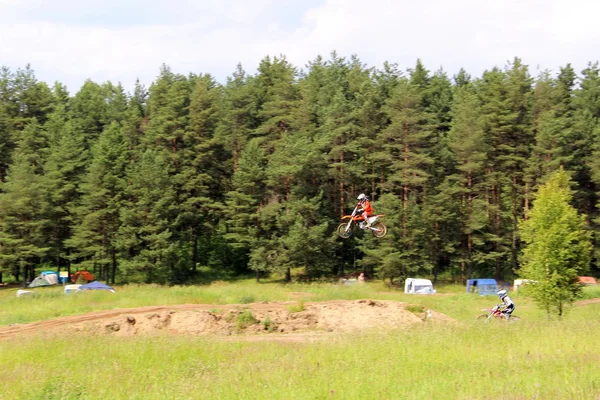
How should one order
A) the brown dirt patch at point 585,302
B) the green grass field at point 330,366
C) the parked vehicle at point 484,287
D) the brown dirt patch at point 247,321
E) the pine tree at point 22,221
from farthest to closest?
1. the pine tree at point 22,221
2. the parked vehicle at point 484,287
3. the brown dirt patch at point 585,302
4. the brown dirt patch at point 247,321
5. the green grass field at point 330,366

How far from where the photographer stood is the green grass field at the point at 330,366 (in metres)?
8.17

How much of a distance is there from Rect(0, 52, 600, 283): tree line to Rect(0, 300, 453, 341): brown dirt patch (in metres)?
24.2

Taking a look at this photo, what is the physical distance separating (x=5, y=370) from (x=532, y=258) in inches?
777

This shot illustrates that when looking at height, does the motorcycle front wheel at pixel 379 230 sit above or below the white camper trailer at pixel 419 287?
above

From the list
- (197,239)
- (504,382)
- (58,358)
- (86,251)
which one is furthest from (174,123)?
(504,382)

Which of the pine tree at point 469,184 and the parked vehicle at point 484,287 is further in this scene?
the pine tree at point 469,184

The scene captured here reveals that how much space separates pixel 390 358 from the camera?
10.8 metres

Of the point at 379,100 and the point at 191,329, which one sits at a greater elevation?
the point at 379,100

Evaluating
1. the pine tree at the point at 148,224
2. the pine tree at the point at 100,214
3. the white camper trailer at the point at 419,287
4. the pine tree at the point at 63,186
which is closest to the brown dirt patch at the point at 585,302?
the white camper trailer at the point at 419,287

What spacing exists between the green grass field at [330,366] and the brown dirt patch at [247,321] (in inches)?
250

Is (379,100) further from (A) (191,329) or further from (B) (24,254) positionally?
(A) (191,329)

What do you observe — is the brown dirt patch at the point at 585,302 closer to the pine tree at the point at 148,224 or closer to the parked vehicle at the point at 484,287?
the parked vehicle at the point at 484,287

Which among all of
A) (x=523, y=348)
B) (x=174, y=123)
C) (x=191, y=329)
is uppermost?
(x=174, y=123)

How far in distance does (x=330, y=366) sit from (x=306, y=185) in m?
43.5
